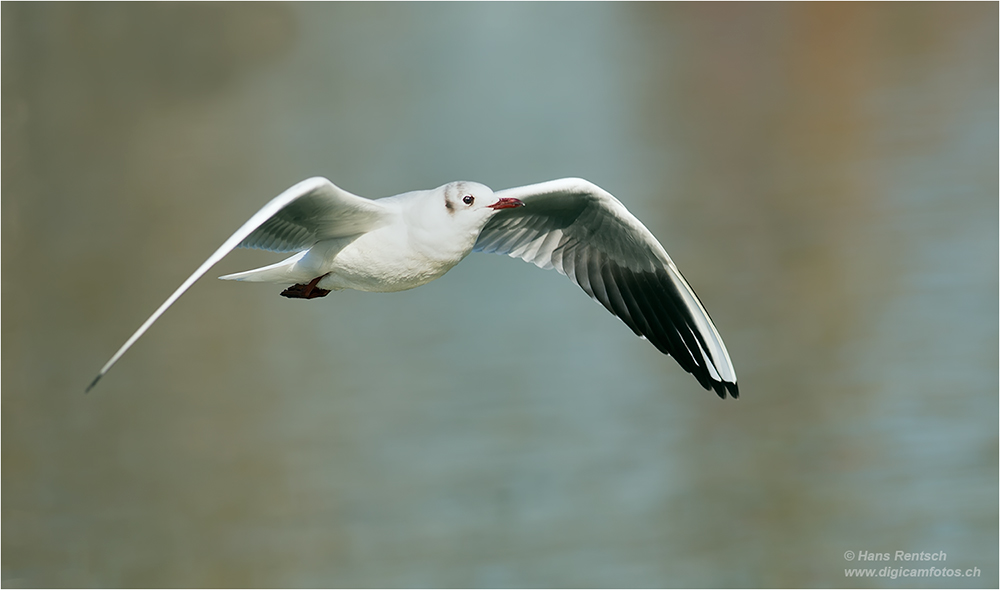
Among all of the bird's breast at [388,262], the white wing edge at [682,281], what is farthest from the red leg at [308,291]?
the white wing edge at [682,281]

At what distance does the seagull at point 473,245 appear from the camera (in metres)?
3.72

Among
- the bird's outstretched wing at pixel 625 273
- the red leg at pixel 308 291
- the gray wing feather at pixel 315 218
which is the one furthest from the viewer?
the bird's outstretched wing at pixel 625 273

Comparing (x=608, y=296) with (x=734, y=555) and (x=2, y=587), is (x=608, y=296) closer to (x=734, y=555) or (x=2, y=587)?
(x=734, y=555)

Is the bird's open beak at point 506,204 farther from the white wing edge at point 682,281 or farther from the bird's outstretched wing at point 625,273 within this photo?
the bird's outstretched wing at point 625,273

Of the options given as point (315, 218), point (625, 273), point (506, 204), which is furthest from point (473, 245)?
point (625, 273)

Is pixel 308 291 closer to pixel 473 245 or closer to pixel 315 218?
pixel 315 218

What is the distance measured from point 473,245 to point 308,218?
53cm

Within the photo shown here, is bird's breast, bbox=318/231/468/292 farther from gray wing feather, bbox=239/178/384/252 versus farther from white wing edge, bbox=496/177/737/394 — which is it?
white wing edge, bbox=496/177/737/394

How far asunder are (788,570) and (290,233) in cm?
374

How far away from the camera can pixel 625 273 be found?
471 cm

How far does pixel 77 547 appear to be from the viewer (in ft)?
24.4

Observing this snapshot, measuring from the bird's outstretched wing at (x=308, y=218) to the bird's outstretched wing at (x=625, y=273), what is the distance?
0.81m

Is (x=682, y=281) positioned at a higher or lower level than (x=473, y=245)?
lower

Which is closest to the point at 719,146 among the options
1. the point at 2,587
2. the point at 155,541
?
the point at 155,541
